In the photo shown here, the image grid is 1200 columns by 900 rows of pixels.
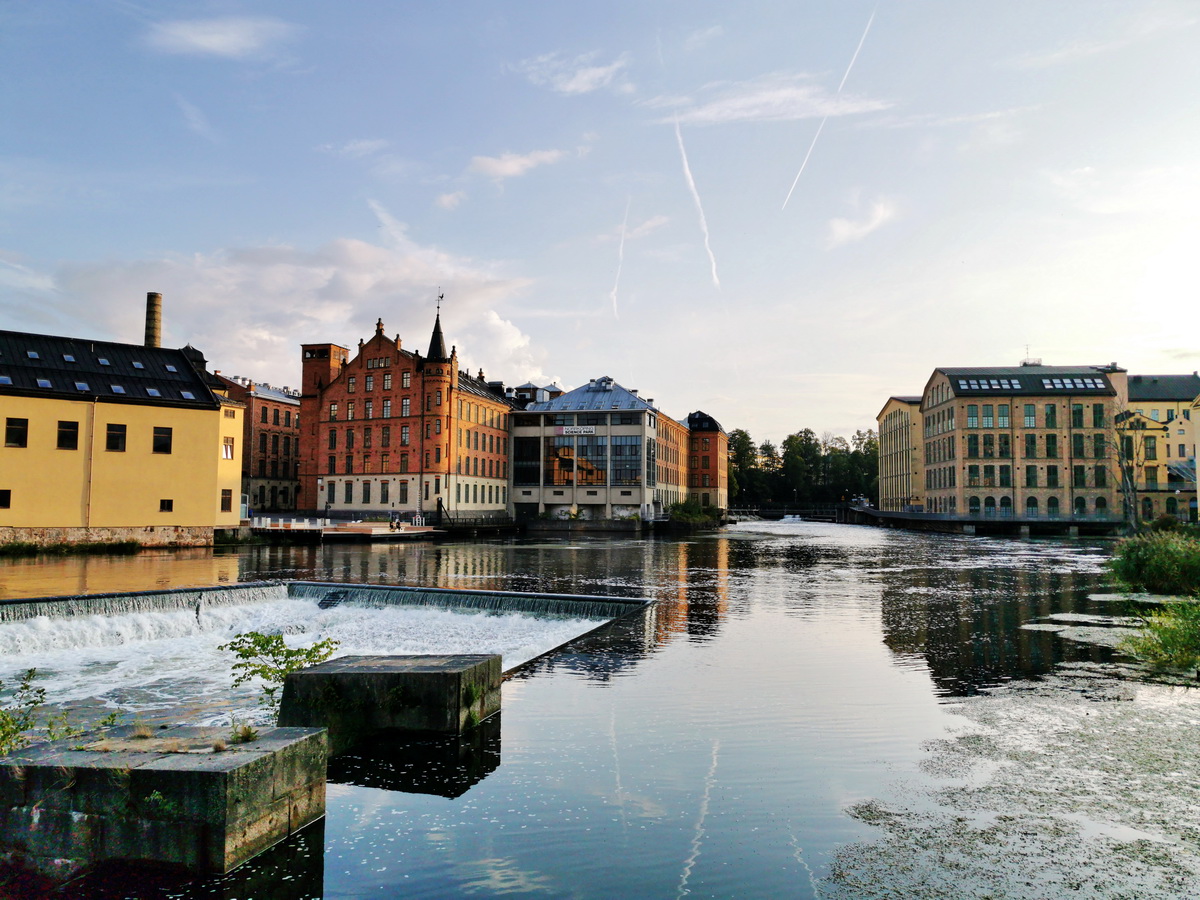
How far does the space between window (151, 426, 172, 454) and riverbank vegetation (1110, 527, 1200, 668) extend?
142ft

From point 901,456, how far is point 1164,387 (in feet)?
104

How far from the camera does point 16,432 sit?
37.4 m

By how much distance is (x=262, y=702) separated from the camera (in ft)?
33.1

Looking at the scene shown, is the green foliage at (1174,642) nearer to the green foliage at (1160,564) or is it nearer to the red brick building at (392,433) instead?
the green foliage at (1160,564)

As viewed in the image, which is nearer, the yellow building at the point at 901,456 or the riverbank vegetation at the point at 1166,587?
the riverbank vegetation at the point at 1166,587

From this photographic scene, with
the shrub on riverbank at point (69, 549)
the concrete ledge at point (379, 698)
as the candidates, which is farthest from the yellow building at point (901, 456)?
the concrete ledge at point (379, 698)

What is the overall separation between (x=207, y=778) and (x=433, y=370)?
63979 millimetres

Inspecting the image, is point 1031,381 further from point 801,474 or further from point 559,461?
point 801,474

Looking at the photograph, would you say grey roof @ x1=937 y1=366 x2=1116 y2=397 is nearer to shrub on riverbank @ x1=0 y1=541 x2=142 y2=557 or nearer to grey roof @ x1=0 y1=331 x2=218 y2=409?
grey roof @ x1=0 y1=331 x2=218 y2=409

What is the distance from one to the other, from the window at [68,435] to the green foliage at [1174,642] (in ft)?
143

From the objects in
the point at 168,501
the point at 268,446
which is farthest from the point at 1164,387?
the point at 168,501

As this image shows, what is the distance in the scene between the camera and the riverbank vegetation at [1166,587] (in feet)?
40.9

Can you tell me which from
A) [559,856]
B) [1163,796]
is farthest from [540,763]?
[1163,796]

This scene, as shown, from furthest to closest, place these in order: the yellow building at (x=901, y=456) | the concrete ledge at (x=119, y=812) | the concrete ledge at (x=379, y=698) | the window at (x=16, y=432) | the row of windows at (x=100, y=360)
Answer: the yellow building at (x=901, y=456) → the row of windows at (x=100, y=360) → the window at (x=16, y=432) → the concrete ledge at (x=379, y=698) → the concrete ledge at (x=119, y=812)
